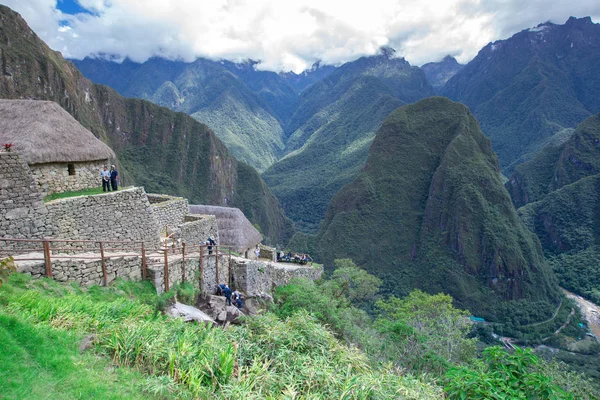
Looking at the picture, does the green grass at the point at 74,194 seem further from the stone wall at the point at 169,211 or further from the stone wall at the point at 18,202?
the stone wall at the point at 169,211

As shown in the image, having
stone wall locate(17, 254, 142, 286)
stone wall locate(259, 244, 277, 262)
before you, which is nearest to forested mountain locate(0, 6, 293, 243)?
stone wall locate(259, 244, 277, 262)

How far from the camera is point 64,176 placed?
12.4m

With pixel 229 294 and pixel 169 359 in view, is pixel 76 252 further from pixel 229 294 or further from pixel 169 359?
pixel 169 359

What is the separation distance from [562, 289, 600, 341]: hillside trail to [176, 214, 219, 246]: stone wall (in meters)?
60.9

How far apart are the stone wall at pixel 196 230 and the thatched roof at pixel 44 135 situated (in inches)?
162

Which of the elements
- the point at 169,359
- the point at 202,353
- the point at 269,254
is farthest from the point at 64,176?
Answer: the point at 269,254

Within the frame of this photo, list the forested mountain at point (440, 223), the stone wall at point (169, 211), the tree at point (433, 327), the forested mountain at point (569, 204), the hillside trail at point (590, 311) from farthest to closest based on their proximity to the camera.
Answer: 1. the forested mountain at point (569, 204)
2. the forested mountain at point (440, 223)
3. the hillside trail at point (590, 311)
4. the tree at point (433, 327)
5. the stone wall at point (169, 211)

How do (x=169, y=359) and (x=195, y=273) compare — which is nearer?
(x=169, y=359)

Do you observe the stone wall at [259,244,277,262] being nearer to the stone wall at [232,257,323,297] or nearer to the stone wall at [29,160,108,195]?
the stone wall at [232,257,323,297]

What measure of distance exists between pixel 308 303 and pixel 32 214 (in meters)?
9.20

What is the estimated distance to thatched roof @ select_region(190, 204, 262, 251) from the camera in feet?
80.9

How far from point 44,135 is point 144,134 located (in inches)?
4025

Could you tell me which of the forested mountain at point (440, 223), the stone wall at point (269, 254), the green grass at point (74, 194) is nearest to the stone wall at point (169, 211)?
the green grass at point (74, 194)

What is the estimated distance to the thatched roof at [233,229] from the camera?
24656 millimetres
